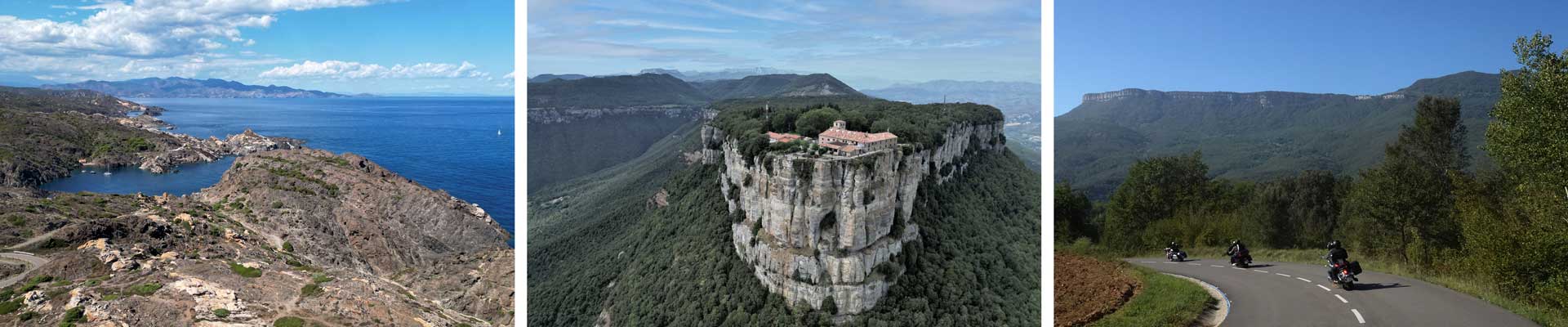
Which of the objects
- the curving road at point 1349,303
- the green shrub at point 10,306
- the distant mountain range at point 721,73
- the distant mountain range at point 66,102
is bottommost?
the green shrub at point 10,306

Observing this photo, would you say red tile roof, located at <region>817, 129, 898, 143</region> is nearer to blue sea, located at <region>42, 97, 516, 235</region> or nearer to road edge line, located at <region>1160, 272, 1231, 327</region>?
road edge line, located at <region>1160, 272, 1231, 327</region>

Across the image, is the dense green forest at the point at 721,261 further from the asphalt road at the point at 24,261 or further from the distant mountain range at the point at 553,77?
the asphalt road at the point at 24,261

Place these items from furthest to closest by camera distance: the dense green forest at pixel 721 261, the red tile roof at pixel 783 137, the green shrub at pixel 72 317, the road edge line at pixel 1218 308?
1. the red tile roof at pixel 783 137
2. the dense green forest at pixel 721 261
3. the green shrub at pixel 72 317
4. the road edge line at pixel 1218 308

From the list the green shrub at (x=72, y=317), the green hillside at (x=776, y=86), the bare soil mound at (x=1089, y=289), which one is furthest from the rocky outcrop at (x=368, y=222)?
the bare soil mound at (x=1089, y=289)

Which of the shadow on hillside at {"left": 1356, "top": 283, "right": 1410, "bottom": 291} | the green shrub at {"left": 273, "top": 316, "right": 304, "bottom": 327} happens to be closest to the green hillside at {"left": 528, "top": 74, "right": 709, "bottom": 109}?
the green shrub at {"left": 273, "top": 316, "right": 304, "bottom": 327}

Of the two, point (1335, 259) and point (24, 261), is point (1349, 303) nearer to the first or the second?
point (1335, 259)

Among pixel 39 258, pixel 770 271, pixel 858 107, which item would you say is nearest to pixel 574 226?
pixel 770 271

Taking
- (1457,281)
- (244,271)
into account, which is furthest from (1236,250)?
(244,271)
